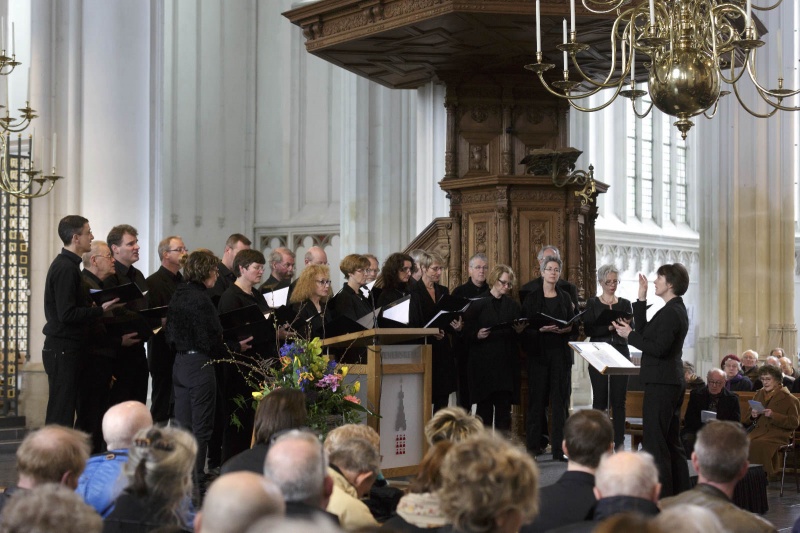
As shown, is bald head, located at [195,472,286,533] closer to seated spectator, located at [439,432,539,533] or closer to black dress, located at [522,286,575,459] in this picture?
seated spectator, located at [439,432,539,533]

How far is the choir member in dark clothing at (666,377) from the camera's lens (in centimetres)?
747

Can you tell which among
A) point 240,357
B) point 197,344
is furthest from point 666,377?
point 197,344

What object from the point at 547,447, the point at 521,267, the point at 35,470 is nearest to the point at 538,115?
the point at 521,267

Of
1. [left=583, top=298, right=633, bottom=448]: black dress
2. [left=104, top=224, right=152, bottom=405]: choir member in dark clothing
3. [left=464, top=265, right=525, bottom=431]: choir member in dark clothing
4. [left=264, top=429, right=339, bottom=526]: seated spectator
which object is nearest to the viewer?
[left=264, top=429, right=339, bottom=526]: seated spectator

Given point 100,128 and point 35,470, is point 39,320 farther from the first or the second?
point 35,470

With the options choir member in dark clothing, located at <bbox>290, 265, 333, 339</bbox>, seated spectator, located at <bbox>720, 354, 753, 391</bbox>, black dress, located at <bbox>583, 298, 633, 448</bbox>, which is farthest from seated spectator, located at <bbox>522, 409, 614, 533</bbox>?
seated spectator, located at <bbox>720, 354, 753, 391</bbox>

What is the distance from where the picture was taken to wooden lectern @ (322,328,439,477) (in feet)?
24.0

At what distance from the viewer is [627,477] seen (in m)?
3.64

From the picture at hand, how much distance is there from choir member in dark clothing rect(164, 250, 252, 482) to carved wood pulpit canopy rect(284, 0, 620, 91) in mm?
4178

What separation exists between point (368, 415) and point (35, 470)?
3.87m

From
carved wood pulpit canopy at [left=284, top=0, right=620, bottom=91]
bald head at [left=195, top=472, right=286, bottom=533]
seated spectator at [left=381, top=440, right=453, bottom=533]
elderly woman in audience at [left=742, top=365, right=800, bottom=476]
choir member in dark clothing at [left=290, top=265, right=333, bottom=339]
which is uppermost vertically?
carved wood pulpit canopy at [left=284, top=0, right=620, bottom=91]

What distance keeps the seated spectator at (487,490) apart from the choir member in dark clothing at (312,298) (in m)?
4.65

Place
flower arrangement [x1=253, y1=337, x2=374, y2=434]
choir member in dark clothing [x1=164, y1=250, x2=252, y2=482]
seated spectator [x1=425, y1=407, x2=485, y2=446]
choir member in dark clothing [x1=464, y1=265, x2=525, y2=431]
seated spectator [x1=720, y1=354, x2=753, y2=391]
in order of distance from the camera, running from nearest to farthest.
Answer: seated spectator [x1=425, y1=407, x2=485, y2=446], flower arrangement [x1=253, y1=337, x2=374, y2=434], choir member in dark clothing [x1=164, y1=250, x2=252, y2=482], choir member in dark clothing [x1=464, y1=265, x2=525, y2=431], seated spectator [x1=720, y1=354, x2=753, y2=391]

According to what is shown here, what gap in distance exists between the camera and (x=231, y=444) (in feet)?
26.1
